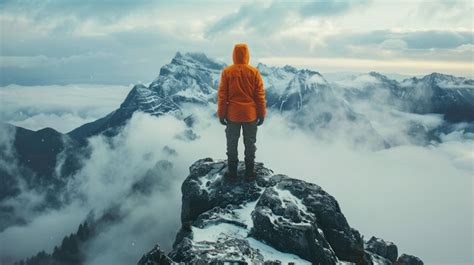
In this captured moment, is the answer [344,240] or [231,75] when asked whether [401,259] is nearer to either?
[344,240]

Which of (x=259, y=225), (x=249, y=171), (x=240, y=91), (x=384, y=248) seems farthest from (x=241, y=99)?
(x=384, y=248)

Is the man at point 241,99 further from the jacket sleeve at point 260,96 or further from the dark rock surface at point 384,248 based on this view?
the dark rock surface at point 384,248

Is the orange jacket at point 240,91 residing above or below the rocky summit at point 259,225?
above

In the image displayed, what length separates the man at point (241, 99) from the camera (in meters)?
18.5

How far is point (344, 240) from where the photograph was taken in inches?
720

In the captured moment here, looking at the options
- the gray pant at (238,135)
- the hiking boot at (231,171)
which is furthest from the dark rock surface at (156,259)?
the hiking boot at (231,171)

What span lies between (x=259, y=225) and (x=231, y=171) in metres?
3.86

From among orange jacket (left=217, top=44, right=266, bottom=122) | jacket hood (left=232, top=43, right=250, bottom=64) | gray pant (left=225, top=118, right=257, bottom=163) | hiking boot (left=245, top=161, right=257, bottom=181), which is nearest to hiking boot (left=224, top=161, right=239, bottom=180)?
gray pant (left=225, top=118, right=257, bottom=163)

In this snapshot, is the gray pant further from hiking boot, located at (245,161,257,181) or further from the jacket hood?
the jacket hood

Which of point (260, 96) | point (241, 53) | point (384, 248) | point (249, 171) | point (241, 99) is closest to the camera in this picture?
point (241, 53)

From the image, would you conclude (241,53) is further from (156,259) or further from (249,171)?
(156,259)

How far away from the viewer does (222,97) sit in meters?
18.8

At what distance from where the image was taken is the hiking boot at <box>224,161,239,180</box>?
20297mm

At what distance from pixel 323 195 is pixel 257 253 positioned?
4.98m
